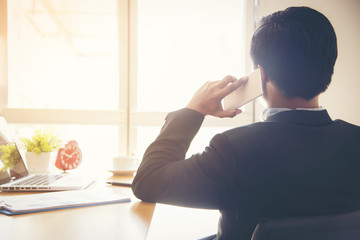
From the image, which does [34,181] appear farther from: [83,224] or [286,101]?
[286,101]

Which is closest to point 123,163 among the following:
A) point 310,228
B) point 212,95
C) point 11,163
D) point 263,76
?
point 11,163

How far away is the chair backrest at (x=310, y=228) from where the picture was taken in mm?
500

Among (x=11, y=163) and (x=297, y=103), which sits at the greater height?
(x=297, y=103)

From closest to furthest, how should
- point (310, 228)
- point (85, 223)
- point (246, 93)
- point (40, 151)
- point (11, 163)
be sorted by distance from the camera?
point (310, 228)
point (85, 223)
point (246, 93)
point (11, 163)
point (40, 151)

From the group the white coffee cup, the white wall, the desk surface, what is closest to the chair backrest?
the desk surface

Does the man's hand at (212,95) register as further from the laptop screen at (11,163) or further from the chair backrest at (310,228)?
the laptop screen at (11,163)

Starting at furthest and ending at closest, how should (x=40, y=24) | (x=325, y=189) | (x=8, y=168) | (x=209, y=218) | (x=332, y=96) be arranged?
(x=40, y=24) → (x=332, y=96) → (x=8, y=168) → (x=209, y=218) → (x=325, y=189)

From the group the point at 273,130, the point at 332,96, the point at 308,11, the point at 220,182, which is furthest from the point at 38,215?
the point at 332,96

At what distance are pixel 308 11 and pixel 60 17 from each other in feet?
6.46

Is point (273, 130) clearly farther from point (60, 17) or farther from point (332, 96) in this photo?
point (60, 17)

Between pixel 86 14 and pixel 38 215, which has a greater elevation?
pixel 86 14

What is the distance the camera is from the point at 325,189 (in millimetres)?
626

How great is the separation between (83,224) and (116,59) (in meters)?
1.65

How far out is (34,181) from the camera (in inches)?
45.6
